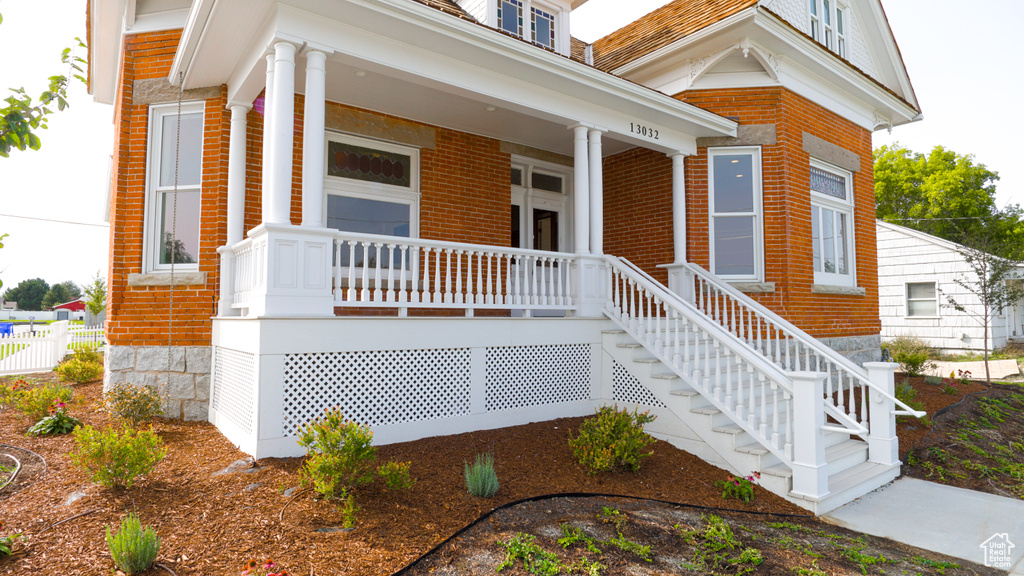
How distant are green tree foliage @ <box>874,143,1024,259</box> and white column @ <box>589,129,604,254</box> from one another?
30440 mm

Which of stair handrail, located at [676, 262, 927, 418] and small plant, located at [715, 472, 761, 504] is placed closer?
small plant, located at [715, 472, 761, 504]

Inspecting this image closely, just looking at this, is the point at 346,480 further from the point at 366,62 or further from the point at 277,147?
the point at 366,62

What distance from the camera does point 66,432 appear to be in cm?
649

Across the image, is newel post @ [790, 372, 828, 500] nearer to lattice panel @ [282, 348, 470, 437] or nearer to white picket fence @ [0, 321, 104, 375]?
lattice panel @ [282, 348, 470, 437]

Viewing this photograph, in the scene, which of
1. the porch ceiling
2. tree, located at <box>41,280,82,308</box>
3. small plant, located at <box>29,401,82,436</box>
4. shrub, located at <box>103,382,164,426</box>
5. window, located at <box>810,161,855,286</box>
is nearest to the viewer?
the porch ceiling

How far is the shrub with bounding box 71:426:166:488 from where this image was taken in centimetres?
432

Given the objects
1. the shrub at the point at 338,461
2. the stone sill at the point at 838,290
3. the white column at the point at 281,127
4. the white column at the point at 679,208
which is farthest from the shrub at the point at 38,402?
the stone sill at the point at 838,290

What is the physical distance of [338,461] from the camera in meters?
4.19

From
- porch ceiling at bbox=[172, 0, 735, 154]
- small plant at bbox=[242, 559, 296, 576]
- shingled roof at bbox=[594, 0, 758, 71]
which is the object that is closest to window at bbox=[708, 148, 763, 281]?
porch ceiling at bbox=[172, 0, 735, 154]

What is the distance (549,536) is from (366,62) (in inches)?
204

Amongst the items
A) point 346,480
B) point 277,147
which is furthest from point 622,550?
point 277,147

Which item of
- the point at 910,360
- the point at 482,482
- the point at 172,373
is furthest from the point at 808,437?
the point at 910,360

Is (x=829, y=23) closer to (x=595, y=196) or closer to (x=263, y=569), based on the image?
(x=595, y=196)

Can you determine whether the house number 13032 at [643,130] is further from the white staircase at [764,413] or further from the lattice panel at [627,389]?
the lattice panel at [627,389]
